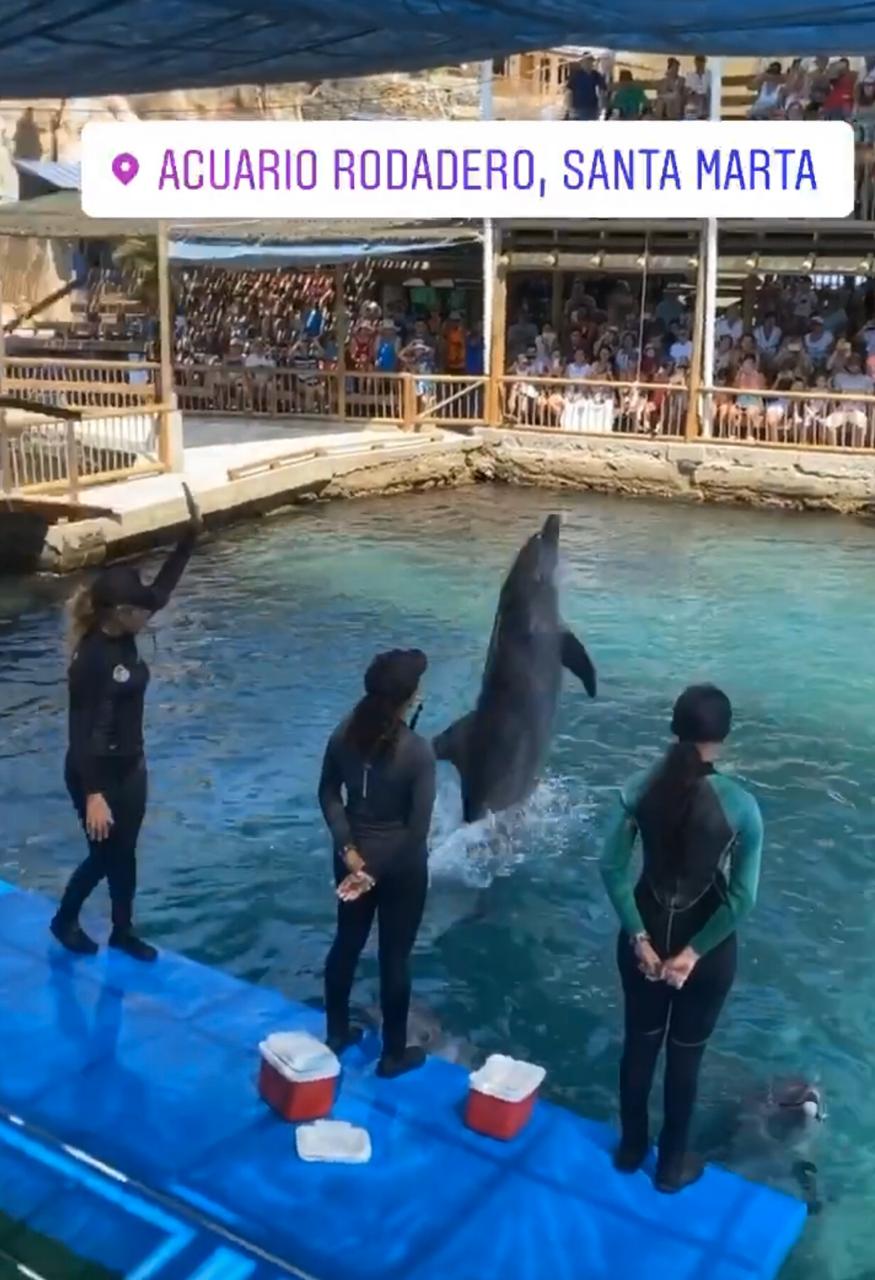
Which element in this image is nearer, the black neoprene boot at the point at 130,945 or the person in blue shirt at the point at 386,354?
the black neoprene boot at the point at 130,945

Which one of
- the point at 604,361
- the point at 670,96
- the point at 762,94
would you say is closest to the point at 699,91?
the point at 670,96

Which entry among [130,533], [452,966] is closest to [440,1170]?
[452,966]

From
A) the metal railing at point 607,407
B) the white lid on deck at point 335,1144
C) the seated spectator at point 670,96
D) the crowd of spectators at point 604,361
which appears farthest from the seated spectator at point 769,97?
the white lid on deck at point 335,1144

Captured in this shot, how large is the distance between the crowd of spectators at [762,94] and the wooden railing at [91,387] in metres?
7.76

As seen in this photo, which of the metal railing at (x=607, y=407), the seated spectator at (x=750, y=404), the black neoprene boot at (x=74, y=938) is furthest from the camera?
the metal railing at (x=607, y=407)

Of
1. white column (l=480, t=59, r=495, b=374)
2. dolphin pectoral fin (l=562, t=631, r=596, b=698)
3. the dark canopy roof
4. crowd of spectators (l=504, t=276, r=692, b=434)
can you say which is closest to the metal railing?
crowd of spectators (l=504, t=276, r=692, b=434)

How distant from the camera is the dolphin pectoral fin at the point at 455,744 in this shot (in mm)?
6824

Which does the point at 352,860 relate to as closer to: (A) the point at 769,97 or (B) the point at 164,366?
(B) the point at 164,366

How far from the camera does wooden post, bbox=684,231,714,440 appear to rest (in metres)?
19.7

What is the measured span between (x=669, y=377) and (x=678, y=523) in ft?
12.6

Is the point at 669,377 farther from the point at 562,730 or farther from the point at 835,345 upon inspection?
the point at 562,730

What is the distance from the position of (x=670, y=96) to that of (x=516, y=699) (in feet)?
55.7

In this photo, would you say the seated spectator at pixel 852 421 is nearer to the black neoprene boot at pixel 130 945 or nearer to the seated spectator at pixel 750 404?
the seated spectator at pixel 750 404

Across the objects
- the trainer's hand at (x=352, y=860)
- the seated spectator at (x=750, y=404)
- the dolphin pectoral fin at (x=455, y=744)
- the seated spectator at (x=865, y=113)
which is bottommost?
the dolphin pectoral fin at (x=455, y=744)
